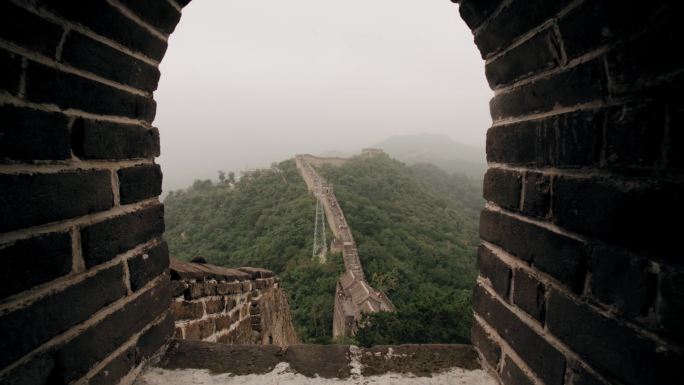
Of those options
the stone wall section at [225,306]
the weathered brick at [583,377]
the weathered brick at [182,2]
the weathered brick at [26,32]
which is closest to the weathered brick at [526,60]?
the weathered brick at [583,377]

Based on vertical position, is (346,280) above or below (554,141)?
below

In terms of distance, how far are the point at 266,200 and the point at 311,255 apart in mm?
12265

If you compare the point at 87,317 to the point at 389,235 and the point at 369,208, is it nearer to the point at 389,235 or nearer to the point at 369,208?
the point at 389,235

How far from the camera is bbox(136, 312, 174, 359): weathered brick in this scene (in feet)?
4.90

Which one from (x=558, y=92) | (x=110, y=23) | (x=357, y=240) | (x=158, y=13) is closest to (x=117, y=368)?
(x=110, y=23)

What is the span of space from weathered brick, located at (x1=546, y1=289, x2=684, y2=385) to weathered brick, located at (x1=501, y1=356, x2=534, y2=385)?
0.81 feet

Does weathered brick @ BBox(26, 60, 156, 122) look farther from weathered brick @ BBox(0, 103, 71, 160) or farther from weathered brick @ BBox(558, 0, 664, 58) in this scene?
weathered brick @ BBox(558, 0, 664, 58)

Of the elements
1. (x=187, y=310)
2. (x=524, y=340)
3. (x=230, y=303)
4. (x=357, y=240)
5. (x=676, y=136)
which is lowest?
(x=357, y=240)

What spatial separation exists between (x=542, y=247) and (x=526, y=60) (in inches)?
25.4

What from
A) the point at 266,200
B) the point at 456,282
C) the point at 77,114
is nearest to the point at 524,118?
the point at 77,114

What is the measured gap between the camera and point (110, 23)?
1172mm

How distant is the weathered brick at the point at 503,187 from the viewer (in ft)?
4.38

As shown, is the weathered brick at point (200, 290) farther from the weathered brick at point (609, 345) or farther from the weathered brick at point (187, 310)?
the weathered brick at point (609, 345)

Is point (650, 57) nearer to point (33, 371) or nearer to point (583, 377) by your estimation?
point (583, 377)
